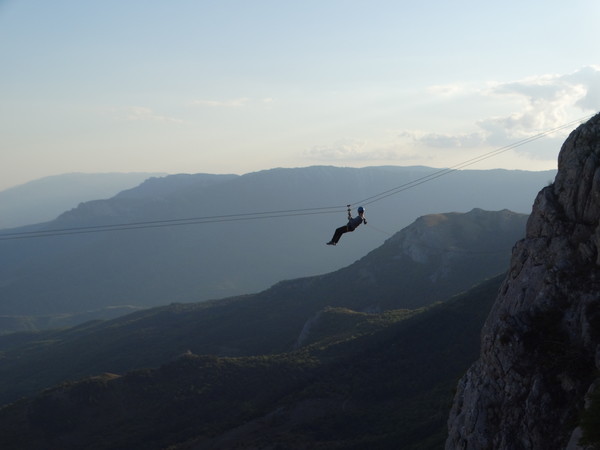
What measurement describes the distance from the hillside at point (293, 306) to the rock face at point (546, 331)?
85990 mm

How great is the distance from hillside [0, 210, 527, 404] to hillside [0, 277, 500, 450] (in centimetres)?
2974

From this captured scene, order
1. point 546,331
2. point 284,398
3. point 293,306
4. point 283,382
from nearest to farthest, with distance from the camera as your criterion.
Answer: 1. point 546,331
2. point 284,398
3. point 283,382
4. point 293,306

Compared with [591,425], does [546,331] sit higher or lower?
higher

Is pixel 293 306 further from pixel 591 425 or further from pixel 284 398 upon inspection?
pixel 591 425

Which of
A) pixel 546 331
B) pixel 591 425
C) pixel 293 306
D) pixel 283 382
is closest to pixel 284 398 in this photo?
pixel 283 382

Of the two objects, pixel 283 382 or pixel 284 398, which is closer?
pixel 284 398

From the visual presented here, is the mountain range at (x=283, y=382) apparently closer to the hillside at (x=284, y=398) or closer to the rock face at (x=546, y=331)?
the hillside at (x=284, y=398)

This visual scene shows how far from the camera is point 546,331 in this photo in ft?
80.9

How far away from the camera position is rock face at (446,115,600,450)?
74.3 feet

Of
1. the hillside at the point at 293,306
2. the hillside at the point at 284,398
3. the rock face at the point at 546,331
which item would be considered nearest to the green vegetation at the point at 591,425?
the rock face at the point at 546,331

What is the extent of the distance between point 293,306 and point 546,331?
124582 mm

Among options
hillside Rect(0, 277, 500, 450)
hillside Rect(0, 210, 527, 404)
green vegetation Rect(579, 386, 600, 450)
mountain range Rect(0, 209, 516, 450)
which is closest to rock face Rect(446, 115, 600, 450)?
green vegetation Rect(579, 386, 600, 450)

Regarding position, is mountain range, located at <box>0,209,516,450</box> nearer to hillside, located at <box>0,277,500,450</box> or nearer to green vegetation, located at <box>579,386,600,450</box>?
hillside, located at <box>0,277,500,450</box>

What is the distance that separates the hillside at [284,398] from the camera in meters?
61.3
